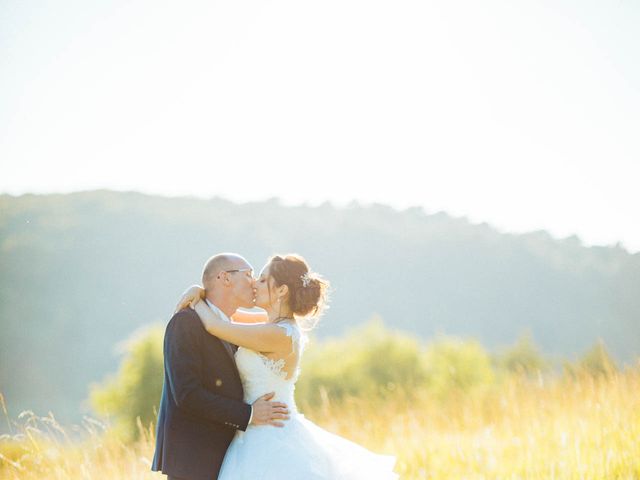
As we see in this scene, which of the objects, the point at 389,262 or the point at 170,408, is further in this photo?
the point at 389,262

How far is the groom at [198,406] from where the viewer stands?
3.65 meters

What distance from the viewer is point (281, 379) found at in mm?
3971

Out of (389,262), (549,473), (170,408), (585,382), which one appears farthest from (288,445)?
(389,262)

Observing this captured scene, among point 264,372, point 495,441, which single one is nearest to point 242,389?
point 264,372

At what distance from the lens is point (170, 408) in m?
3.81

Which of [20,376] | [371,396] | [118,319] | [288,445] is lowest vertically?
[20,376]

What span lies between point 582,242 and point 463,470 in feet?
252

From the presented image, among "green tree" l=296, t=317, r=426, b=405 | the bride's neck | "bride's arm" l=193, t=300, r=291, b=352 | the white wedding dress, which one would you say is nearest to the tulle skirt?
the white wedding dress

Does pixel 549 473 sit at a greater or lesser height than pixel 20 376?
greater

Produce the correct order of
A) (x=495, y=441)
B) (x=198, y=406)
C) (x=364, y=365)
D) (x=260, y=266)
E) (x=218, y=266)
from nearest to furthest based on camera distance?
1. (x=198, y=406)
2. (x=218, y=266)
3. (x=495, y=441)
4. (x=364, y=365)
5. (x=260, y=266)

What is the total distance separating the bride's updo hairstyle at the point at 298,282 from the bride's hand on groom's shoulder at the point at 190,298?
1.39 ft

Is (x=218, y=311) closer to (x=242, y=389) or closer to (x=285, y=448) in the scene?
(x=242, y=389)

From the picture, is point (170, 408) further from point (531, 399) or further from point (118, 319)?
point (118, 319)

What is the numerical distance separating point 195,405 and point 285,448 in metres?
0.53
